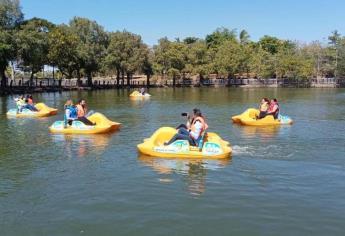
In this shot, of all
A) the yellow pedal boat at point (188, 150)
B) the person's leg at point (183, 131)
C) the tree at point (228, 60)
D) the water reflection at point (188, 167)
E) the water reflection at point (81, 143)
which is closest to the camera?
the water reflection at point (188, 167)

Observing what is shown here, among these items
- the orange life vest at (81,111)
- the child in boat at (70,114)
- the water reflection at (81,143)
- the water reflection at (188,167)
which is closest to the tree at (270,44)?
the orange life vest at (81,111)

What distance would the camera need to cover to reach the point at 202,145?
16.7m

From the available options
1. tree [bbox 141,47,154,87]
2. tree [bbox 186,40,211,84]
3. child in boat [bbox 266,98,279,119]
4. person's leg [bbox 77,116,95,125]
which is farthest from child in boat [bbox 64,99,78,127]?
tree [bbox 186,40,211,84]

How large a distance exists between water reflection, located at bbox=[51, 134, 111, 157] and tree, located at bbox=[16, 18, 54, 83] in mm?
41273

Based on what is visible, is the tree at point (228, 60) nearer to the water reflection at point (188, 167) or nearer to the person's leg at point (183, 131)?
the person's leg at point (183, 131)

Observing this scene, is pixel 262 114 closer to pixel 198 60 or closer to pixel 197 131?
pixel 197 131

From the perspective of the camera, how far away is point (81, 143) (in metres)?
20.4

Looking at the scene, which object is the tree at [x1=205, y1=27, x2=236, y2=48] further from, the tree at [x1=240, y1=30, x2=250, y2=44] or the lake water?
the lake water

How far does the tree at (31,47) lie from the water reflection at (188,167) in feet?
157

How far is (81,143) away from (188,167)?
257 inches

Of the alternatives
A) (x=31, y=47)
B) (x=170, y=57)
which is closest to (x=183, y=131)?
(x=31, y=47)

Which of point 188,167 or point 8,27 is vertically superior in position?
point 8,27

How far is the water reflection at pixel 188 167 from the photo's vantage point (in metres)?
13.6

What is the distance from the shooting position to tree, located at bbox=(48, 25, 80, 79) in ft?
240
